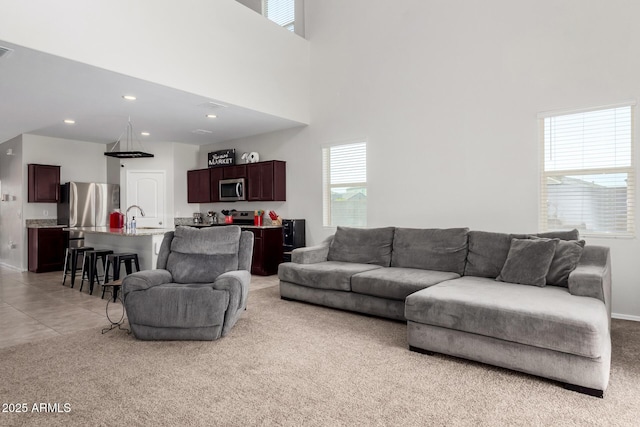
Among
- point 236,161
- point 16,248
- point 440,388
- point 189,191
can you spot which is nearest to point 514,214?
point 440,388

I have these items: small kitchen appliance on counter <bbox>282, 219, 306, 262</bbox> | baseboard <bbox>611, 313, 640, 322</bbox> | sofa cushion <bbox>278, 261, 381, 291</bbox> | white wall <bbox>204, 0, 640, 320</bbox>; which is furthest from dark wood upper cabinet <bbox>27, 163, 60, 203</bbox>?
baseboard <bbox>611, 313, 640, 322</bbox>

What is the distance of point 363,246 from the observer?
4.87 m

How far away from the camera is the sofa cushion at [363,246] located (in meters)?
4.72

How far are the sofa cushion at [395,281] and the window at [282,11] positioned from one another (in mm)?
5219

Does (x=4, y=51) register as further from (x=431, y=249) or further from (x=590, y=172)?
(x=590, y=172)

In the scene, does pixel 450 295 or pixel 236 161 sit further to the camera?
pixel 236 161

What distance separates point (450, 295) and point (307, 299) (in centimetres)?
193

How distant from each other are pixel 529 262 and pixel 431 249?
1088mm

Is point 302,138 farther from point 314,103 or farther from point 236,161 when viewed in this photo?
point 236,161

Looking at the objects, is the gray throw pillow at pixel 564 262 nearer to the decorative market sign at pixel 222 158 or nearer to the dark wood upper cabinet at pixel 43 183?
the decorative market sign at pixel 222 158

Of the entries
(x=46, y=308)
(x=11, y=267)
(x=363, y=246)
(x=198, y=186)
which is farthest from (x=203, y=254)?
(x=11, y=267)

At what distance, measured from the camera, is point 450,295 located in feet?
9.87

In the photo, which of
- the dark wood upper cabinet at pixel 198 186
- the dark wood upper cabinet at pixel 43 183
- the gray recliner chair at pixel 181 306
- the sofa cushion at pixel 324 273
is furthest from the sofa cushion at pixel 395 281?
the dark wood upper cabinet at pixel 43 183

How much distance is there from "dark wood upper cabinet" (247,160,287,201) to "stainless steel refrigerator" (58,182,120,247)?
332cm
